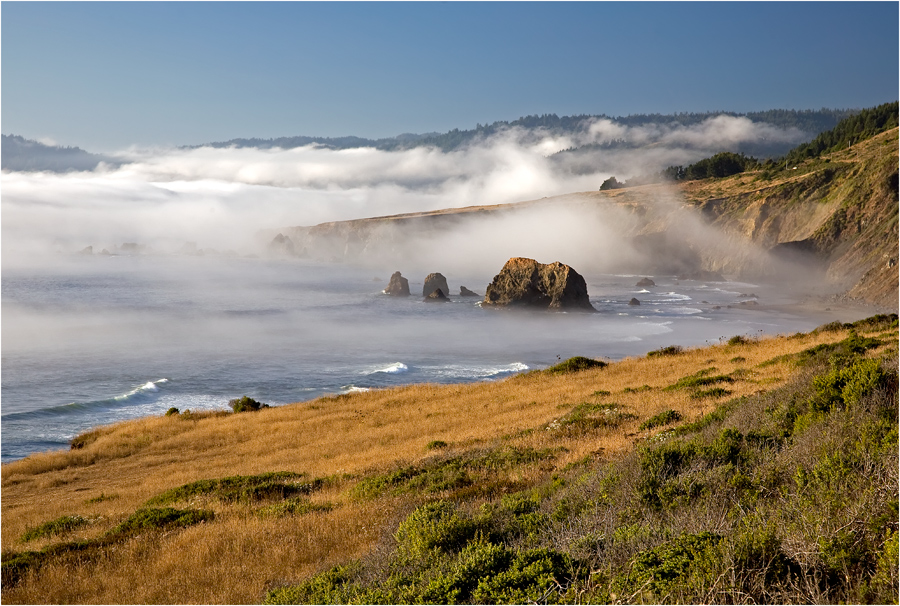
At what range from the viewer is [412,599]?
4902 millimetres

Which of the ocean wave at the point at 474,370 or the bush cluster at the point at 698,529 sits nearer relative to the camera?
the bush cluster at the point at 698,529

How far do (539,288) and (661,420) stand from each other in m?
64.3

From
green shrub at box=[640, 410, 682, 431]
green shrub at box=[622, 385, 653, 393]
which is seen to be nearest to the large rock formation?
green shrub at box=[622, 385, 653, 393]

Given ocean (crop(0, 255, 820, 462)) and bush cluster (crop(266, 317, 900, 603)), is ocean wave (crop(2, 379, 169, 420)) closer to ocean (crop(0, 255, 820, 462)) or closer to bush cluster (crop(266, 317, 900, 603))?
ocean (crop(0, 255, 820, 462))

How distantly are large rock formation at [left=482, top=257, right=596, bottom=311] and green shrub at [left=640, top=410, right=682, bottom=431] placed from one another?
60.7 metres

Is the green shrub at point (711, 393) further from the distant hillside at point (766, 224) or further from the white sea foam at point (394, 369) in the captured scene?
the distant hillside at point (766, 224)

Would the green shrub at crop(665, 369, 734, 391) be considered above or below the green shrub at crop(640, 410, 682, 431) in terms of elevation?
below

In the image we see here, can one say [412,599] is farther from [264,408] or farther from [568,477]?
[264,408]

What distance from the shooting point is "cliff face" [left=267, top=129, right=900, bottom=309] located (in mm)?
71188

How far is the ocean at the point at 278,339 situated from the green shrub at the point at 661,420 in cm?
2076

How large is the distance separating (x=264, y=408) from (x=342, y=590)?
2520 centimetres

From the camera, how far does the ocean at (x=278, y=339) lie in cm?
3728

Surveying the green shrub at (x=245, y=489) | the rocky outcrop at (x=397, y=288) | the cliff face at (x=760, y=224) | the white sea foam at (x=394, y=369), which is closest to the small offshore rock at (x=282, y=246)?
the cliff face at (x=760, y=224)

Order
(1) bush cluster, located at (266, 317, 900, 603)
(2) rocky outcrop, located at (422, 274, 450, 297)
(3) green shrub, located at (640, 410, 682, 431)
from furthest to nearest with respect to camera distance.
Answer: (2) rocky outcrop, located at (422, 274, 450, 297)
(3) green shrub, located at (640, 410, 682, 431)
(1) bush cluster, located at (266, 317, 900, 603)
